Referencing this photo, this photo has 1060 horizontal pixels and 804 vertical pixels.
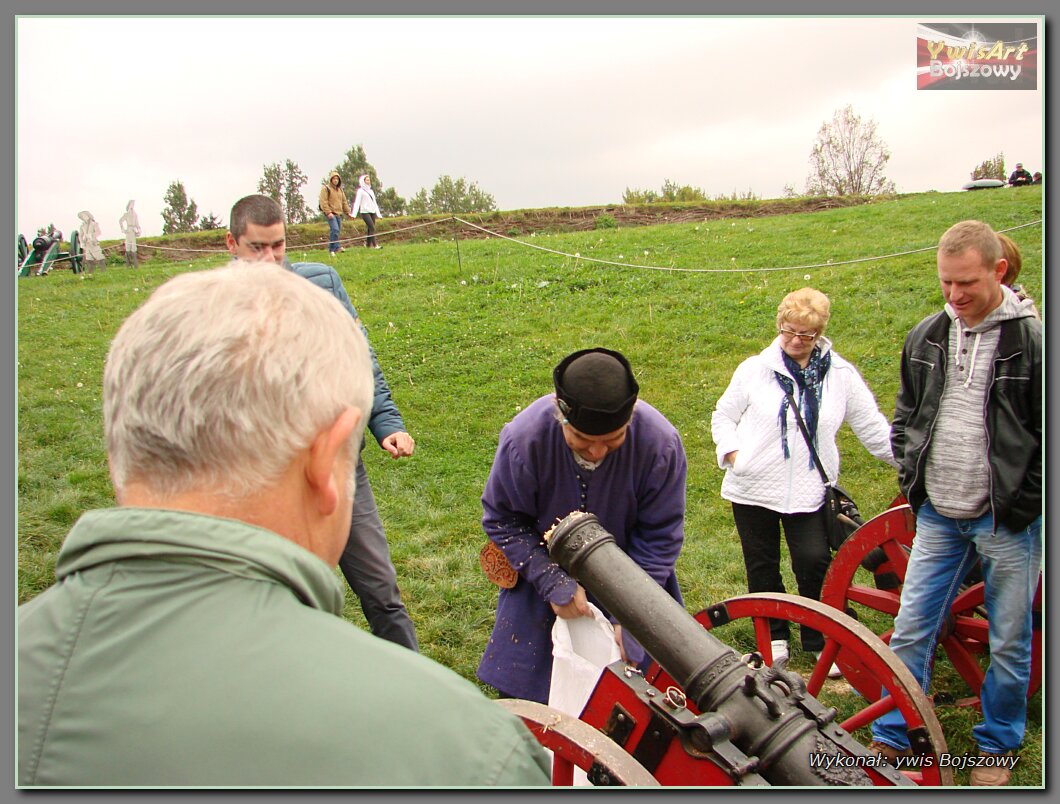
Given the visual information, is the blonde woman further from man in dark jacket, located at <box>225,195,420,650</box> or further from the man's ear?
the man's ear

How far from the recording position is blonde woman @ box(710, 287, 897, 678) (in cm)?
400

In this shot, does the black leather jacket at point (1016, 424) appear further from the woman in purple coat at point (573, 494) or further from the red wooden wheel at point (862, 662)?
the woman in purple coat at point (573, 494)

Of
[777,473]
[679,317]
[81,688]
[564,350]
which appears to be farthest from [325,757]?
[679,317]

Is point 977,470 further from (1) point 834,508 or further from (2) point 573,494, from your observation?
(2) point 573,494

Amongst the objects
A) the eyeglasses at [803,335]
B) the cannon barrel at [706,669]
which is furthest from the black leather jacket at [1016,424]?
the cannon barrel at [706,669]

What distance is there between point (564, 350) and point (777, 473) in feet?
17.8

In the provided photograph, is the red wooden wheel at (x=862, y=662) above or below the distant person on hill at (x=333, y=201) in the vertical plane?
below

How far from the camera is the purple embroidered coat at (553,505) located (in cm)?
273

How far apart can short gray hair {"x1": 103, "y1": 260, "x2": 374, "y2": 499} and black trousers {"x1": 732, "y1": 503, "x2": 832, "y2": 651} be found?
3.36m

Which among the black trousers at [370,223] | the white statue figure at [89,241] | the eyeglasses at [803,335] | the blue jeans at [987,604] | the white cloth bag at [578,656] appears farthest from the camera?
the white statue figure at [89,241]

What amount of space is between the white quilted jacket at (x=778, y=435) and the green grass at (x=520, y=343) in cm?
96

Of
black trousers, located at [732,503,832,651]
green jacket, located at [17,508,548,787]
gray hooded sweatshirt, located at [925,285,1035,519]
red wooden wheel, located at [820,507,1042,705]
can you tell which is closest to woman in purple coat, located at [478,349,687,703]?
gray hooded sweatshirt, located at [925,285,1035,519]

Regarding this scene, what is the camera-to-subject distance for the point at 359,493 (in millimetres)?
3428

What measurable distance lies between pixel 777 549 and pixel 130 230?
56.0ft
